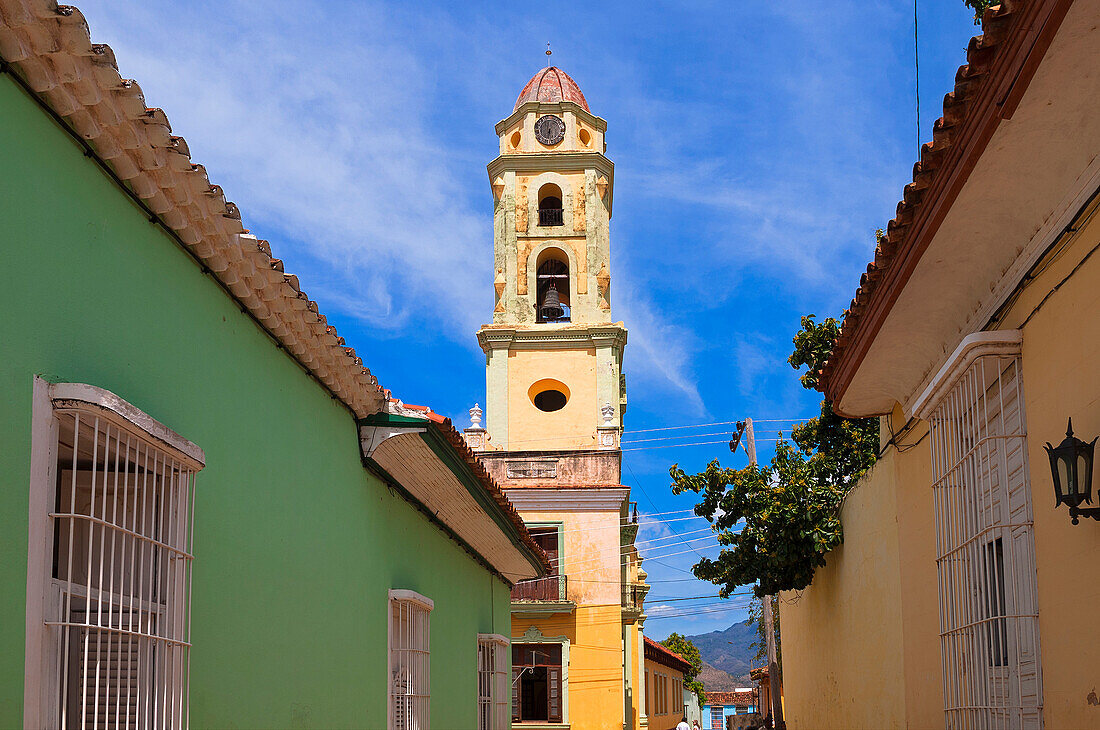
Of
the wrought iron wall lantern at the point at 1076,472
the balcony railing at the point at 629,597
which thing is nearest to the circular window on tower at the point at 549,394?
the balcony railing at the point at 629,597

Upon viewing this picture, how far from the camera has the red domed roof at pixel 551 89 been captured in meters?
27.9

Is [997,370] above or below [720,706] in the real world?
above

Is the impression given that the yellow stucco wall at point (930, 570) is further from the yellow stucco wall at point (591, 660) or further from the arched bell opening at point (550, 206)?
the arched bell opening at point (550, 206)

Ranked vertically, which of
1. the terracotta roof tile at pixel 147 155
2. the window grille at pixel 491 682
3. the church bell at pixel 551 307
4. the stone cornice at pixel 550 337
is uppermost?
the church bell at pixel 551 307

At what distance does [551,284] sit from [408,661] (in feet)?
61.8

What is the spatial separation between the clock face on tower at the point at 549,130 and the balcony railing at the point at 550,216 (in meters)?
1.49

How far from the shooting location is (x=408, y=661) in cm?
898

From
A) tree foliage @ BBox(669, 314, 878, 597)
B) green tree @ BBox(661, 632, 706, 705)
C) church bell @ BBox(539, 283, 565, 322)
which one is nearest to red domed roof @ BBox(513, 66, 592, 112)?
church bell @ BBox(539, 283, 565, 322)

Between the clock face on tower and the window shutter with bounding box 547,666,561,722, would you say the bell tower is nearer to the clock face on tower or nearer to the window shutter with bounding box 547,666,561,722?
the clock face on tower

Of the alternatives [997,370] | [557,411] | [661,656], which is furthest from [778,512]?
[661,656]

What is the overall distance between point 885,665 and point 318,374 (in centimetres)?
513

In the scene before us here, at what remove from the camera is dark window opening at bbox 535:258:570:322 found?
27.1 meters

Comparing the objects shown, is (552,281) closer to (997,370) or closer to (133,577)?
(997,370)

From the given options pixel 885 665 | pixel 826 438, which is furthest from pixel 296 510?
pixel 826 438
